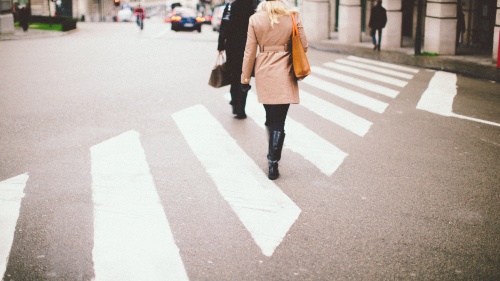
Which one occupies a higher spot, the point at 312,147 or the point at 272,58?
the point at 272,58

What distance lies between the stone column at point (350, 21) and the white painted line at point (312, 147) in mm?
18948

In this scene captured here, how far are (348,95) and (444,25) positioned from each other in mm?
10237

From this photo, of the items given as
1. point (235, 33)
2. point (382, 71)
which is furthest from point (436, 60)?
point (235, 33)

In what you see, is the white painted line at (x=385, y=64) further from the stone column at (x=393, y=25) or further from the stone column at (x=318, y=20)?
the stone column at (x=318, y=20)

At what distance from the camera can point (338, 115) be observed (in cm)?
1016

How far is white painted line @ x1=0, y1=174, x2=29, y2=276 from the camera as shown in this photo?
455 centimetres

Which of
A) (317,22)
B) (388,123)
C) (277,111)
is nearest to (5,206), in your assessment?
(277,111)

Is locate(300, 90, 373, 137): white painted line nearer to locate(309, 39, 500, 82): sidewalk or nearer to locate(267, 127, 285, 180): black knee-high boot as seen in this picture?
locate(267, 127, 285, 180): black knee-high boot

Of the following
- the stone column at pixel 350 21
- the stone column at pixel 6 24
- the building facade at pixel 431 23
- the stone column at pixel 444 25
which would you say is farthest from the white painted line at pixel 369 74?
the stone column at pixel 6 24

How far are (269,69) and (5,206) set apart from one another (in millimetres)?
3007

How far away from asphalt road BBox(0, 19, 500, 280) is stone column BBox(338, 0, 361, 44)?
16222 mm

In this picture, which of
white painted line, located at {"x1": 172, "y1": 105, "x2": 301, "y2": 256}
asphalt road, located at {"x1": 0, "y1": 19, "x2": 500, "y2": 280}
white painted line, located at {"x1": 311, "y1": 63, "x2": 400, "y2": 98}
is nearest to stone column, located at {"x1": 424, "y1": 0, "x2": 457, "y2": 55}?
white painted line, located at {"x1": 311, "y1": 63, "x2": 400, "y2": 98}

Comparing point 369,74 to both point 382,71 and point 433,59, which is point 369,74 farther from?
point 433,59

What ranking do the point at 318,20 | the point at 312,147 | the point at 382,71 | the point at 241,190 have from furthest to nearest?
the point at 318,20 → the point at 382,71 → the point at 312,147 → the point at 241,190
